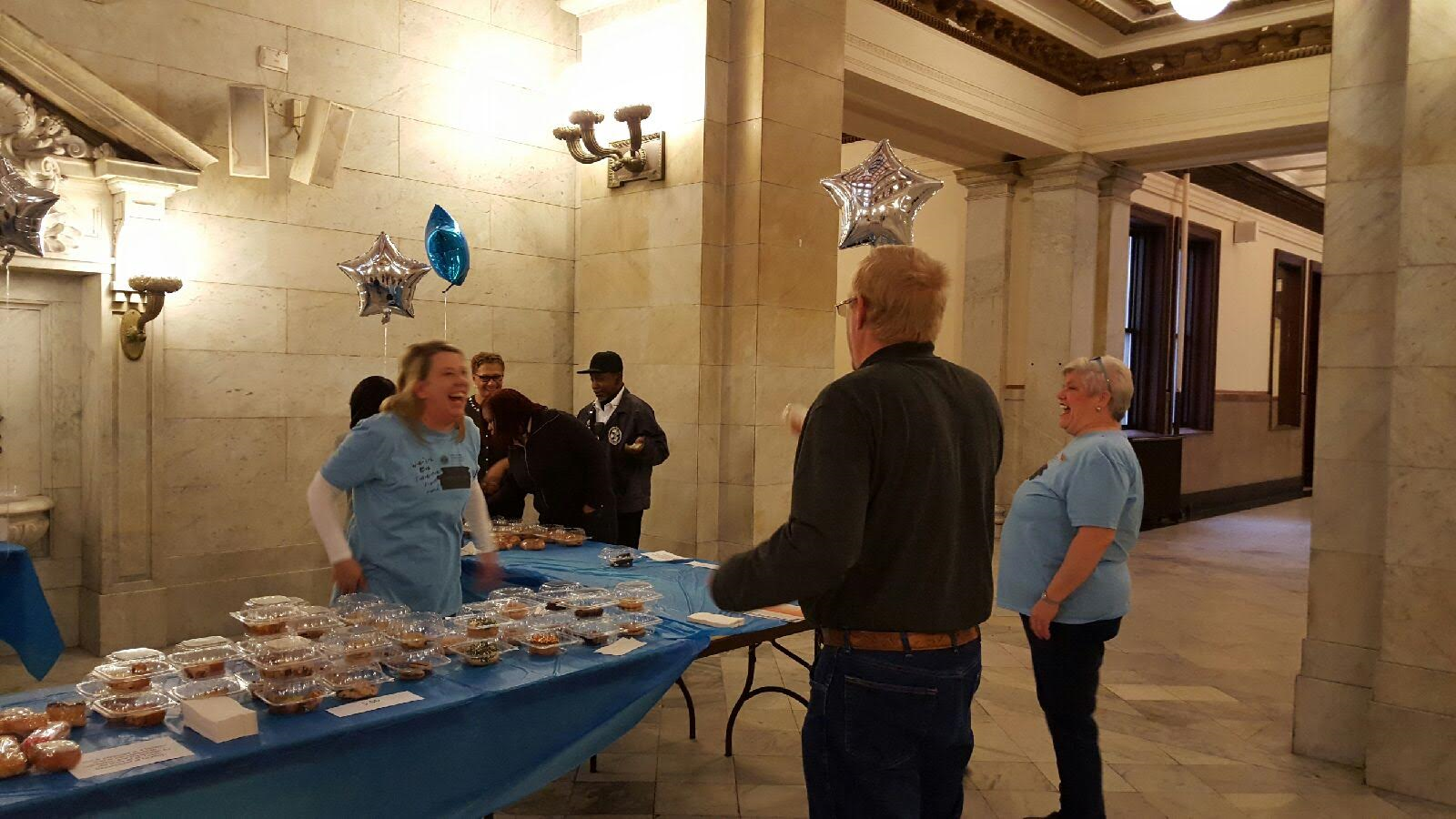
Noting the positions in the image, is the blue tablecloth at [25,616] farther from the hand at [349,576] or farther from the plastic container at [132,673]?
the plastic container at [132,673]

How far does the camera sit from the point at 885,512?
186 centimetres

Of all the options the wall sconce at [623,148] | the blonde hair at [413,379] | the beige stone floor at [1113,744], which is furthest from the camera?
the wall sconce at [623,148]

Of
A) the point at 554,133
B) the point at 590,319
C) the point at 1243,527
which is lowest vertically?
the point at 1243,527

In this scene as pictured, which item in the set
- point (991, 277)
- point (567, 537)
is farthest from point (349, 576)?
point (991, 277)

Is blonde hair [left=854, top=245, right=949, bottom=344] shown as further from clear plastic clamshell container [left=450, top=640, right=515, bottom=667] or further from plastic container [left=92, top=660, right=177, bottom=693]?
plastic container [left=92, top=660, right=177, bottom=693]

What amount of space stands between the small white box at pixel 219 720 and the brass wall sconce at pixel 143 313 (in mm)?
3675

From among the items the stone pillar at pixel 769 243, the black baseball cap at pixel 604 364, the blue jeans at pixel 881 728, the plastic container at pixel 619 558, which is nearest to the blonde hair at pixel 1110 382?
the blue jeans at pixel 881 728

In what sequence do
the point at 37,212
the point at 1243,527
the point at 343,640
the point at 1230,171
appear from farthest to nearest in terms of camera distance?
1. the point at 1230,171
2. the point at 1243,527
3. the point at 37,212
4. the point at 343,640

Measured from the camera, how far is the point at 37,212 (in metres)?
4.23

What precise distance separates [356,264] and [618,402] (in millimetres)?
1658

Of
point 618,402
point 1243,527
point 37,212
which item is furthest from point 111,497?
point 1243,527

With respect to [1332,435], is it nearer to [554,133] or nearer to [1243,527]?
[554,133]

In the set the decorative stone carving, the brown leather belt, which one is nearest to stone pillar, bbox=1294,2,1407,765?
the brown leather belt

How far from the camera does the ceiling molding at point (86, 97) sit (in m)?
4.62
